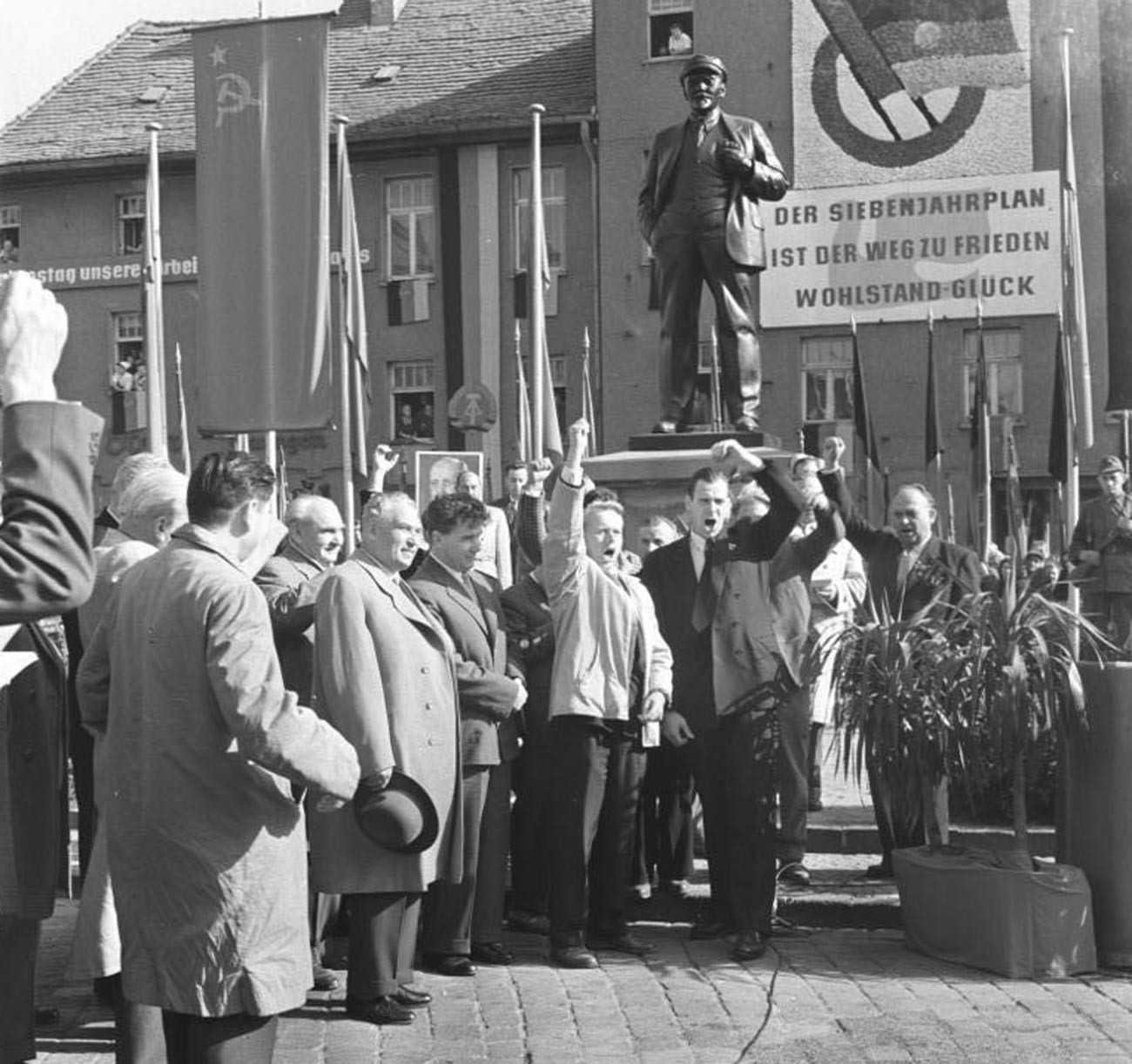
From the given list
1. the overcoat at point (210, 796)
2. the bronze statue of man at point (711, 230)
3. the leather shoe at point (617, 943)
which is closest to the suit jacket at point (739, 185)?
the bronze statue of man at point (711, 230)

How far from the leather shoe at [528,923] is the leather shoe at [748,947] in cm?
101

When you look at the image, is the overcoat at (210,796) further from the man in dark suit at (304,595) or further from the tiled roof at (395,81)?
the tiled roof at (395,81)

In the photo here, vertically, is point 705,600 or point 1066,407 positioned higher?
point 1066,407

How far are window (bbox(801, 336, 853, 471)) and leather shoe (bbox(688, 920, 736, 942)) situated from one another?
2576 cm

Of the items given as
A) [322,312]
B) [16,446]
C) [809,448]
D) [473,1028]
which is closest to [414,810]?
[473,1028]

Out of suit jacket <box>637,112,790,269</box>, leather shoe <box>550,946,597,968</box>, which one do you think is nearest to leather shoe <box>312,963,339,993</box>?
leather shoe <box>550,946,597,968</box>

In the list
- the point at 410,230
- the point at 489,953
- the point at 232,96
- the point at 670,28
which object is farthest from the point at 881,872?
the point at 410,230

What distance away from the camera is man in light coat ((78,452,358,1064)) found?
14.4 feet

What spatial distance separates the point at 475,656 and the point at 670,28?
28312 mm

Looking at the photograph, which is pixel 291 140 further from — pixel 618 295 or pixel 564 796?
pixel 618 295

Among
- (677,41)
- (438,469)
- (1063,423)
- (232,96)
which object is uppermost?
(677,41)

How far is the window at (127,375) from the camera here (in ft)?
124

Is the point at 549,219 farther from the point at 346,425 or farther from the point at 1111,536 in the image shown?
the point at 1111,536

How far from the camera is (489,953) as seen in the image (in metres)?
7.72
